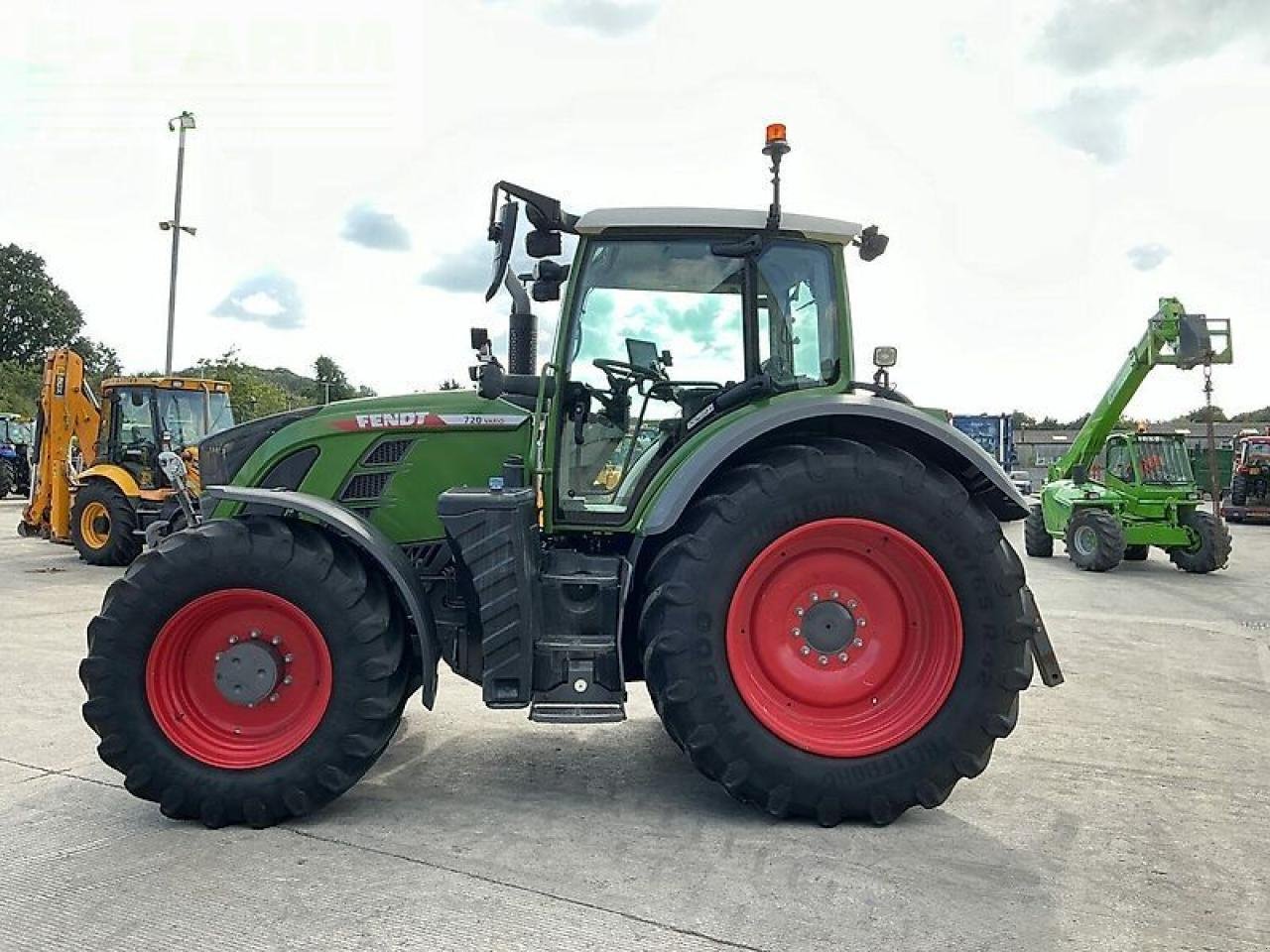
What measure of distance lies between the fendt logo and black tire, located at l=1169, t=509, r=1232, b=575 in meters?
12.1

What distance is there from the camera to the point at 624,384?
4.29m

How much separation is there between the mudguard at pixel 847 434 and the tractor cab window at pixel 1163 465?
37.1ft

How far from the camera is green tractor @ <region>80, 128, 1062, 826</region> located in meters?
3.72

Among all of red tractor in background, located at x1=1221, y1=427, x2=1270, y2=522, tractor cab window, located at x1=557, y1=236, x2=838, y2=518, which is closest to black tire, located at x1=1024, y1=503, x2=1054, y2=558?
red tractor in background, located at x1=1221, y1=427, x2=1270, y2=522

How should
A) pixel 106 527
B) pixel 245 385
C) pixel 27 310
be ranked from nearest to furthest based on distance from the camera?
pixel 106 527, pixel 245 385, pixel 27 310

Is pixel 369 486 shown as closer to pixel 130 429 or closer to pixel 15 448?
pixel 130 429

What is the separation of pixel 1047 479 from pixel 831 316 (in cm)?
1379

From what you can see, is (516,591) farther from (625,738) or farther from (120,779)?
(120,779)

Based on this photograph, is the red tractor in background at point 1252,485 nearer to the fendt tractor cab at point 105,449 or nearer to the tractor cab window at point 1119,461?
the tractor cab window at point 1119,461

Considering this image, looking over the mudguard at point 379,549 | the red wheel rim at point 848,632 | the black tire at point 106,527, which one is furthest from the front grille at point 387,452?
the black tire at point 106,527

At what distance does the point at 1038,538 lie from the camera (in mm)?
15531

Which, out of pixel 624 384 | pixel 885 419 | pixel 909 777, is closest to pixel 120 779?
pixel 624 384

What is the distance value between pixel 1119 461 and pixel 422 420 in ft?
41.5

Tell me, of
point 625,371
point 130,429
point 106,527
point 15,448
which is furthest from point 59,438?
point 15,448
